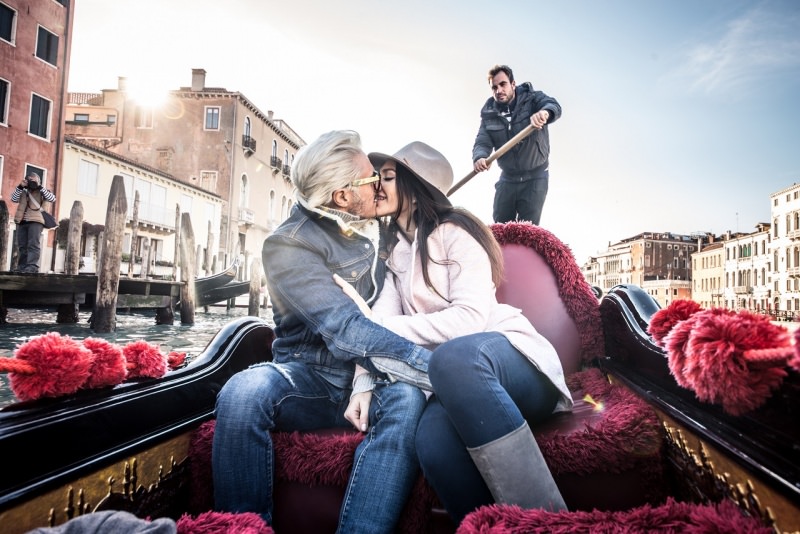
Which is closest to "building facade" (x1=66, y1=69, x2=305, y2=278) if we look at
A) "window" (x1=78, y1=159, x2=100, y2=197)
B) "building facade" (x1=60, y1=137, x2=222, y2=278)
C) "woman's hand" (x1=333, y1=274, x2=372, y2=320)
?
"building facade" (x1=60, y1=137, x2=222, y2=278)

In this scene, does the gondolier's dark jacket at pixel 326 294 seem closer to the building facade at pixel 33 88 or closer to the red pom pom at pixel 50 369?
the red pom pom at pixel 50 369

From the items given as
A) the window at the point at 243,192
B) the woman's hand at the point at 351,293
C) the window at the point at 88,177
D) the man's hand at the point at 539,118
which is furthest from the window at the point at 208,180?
the woman's hand at the point at 351,293

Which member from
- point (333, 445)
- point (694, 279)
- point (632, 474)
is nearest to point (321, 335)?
point (333, 445)

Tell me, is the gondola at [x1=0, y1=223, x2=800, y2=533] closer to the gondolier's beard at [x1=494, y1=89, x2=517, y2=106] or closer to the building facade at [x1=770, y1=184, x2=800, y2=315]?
the gondolier's beard at [x1=494, y1=89, x2=517, y2=106]

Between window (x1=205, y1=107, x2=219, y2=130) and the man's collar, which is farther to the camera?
window (x1=205, y1=107, x2=219, y2=130)

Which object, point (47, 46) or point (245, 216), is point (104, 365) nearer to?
point (47, 46)

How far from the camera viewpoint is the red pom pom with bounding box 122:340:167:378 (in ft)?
3.75

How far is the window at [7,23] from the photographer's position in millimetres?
11891

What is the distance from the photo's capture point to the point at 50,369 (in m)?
0.91

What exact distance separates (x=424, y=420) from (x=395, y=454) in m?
0.09

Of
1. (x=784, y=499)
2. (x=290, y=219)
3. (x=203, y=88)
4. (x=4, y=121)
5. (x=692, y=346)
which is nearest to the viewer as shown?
(x=784, y=499)

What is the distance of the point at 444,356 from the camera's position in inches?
41.5

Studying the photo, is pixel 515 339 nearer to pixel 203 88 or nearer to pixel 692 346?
pixel 692 346

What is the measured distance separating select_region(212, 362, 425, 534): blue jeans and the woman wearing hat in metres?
0.04
